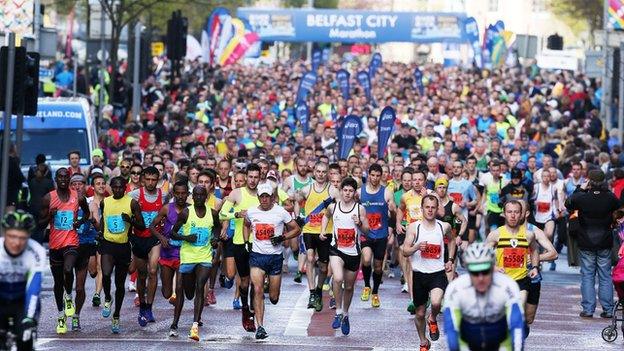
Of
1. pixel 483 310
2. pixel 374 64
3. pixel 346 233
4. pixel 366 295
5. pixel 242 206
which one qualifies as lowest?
pixel 366 295

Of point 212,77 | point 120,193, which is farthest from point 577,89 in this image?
point 120,193

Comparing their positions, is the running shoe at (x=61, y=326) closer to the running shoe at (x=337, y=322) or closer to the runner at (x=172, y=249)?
the runner at (x=172, y=249)

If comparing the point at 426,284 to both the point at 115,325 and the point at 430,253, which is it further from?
the point at 115,325

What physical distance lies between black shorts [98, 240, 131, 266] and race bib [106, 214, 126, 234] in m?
0.13

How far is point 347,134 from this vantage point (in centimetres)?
3316

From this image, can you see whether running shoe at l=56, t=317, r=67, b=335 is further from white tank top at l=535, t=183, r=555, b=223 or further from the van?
the van

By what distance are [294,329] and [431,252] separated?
2.33m

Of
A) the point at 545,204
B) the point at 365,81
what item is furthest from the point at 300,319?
the point at 365,81

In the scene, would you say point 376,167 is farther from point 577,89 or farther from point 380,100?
point 380,100

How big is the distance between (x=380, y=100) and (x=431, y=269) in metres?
A: 37.9

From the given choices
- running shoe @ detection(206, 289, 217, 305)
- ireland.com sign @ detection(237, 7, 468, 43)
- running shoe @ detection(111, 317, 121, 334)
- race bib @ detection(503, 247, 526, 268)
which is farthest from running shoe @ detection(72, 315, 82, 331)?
ireland.com sign @ detection(237, 7, 468, 43)

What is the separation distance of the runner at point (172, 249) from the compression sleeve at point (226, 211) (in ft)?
2.61

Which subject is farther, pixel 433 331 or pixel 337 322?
pixel 337 322

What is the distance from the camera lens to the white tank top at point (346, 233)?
62.1 ft
